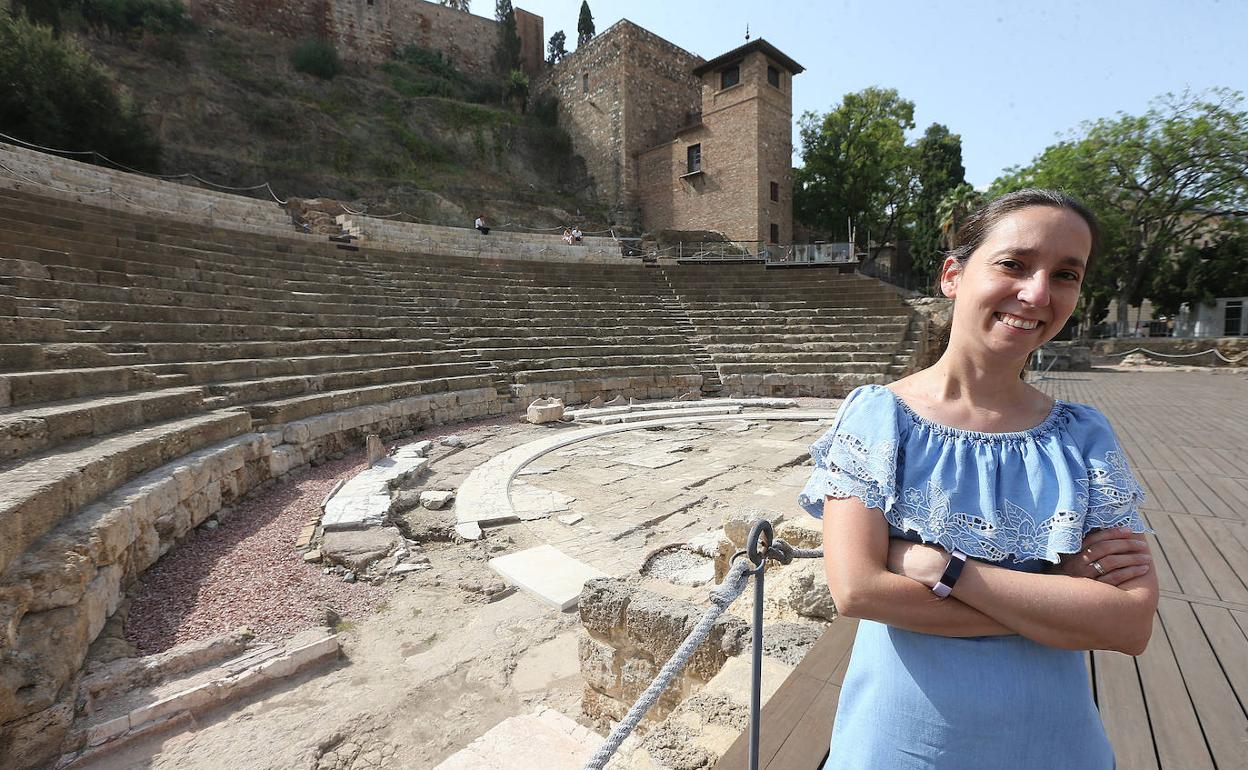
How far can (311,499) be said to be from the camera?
6180 millimetres

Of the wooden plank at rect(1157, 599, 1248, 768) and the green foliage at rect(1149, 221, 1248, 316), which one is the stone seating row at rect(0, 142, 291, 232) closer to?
the wooden plank at rect(1157, 599, 1248, 768)

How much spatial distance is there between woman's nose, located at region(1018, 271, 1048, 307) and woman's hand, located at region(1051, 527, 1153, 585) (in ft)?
1.61

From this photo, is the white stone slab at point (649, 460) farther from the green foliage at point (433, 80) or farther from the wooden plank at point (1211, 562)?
the green foliage at point (433, 80)

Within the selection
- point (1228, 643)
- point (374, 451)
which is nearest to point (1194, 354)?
point (1228, 643)

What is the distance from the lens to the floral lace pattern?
3.58 feet

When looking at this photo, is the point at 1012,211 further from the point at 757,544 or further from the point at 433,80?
the point at 433,80

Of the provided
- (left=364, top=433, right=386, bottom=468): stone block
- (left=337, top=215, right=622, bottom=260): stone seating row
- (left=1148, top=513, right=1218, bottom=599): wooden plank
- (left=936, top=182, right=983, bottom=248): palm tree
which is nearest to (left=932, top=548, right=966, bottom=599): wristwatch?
(left=1148, top=513, right=1218, bottom=599): wooden plank

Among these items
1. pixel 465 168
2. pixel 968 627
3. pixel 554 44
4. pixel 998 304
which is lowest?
pixel 968 627

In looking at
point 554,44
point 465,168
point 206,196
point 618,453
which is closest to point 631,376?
point 618,453

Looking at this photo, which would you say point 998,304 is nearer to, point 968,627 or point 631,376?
point 968,627

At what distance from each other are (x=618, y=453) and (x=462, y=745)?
576 cm

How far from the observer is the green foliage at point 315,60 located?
3139 cm

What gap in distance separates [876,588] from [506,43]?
47.6 m

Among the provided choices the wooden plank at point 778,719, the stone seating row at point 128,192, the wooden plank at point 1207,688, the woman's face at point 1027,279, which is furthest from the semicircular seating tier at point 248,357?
the wooden plank at point 1207,688
